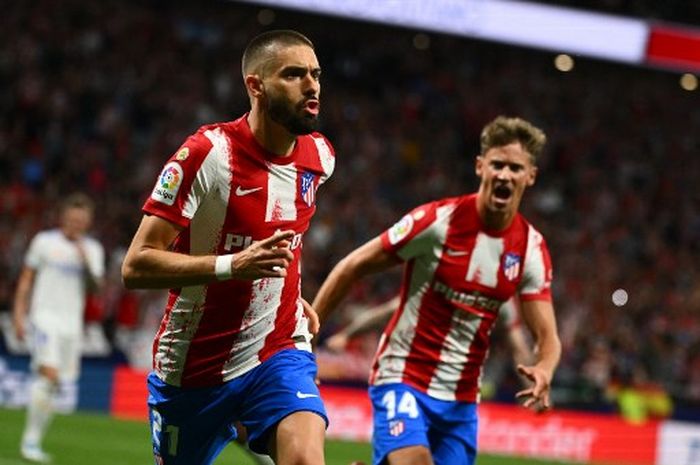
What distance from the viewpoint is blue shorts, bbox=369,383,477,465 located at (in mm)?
7039

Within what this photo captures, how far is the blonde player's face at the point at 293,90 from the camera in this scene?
570 cm

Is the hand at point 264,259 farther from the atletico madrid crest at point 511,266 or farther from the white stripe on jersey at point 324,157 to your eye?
the atletico madrid crest at point 511,266

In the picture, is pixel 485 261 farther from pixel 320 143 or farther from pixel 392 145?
pixel 392 145

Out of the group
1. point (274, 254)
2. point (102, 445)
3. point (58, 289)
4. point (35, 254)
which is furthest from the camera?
point (102, 445)

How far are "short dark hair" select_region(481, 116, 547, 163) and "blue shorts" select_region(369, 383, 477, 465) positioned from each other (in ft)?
4.42

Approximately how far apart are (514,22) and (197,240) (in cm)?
1661

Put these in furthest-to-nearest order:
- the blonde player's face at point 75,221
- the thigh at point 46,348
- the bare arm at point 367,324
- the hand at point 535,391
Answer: the thigh at point 46,348 < the blonde player's face at point 75,221 < the bare arm at point 367,324 < the hand at point 535,391

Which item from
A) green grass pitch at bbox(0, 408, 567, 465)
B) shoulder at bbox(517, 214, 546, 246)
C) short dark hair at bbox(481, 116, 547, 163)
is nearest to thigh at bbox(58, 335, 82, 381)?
green grass pitch at bbox(0, 408, 567, 465)

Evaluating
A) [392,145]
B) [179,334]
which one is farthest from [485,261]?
[392,145]

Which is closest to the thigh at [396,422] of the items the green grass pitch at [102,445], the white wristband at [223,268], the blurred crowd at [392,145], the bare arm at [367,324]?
the bare arm at [367,324]

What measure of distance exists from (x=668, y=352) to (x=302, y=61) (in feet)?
49.7

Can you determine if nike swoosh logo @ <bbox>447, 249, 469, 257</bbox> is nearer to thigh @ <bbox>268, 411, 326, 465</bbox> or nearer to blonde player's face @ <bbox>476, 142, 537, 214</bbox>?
blonde player's face @ <bbox>476, 142, 537, 214</bbox>

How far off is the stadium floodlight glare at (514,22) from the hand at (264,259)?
601 inches

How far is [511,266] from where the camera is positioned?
7.32 meters
